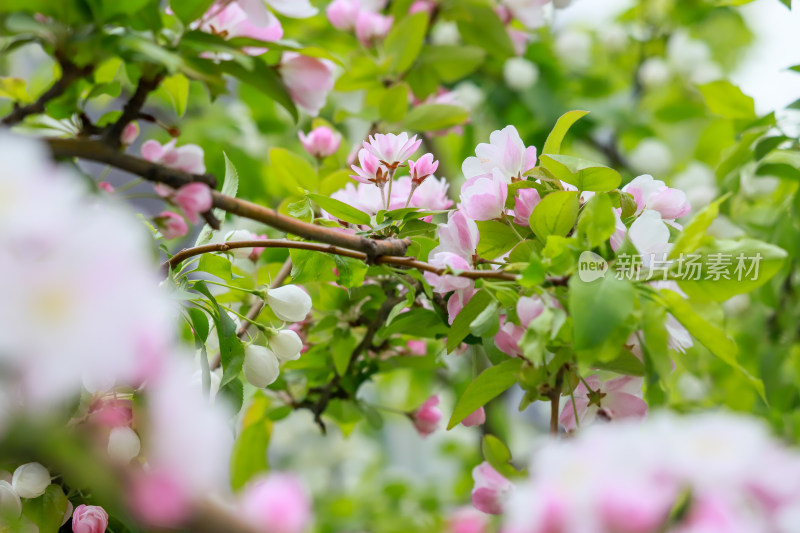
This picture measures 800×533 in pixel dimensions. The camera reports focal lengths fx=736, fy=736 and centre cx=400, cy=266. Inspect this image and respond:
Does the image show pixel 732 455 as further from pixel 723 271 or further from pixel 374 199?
pixel 374 199

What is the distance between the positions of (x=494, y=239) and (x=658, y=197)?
0.09 meters

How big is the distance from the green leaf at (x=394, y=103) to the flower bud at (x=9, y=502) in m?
0.37

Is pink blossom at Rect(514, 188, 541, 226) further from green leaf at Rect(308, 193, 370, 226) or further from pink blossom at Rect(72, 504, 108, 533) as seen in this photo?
pink blossom at Rect(72, 504, 108, 533)

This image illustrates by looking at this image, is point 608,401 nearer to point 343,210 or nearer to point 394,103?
point 343,210

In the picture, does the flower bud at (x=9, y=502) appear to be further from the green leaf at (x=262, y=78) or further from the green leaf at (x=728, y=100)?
the green leaf at (x=728, y=100)

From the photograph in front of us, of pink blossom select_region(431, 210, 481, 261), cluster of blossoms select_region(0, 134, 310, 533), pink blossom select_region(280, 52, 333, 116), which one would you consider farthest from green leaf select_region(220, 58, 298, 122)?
cluster of blossoms select_region(0, 134, 310, 533)

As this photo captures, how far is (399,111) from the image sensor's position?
59cm

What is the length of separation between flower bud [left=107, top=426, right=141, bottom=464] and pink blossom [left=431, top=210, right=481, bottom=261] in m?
0.19

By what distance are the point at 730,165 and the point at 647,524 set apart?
1.85 feet

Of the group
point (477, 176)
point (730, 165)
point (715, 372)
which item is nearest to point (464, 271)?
point (477, 176)

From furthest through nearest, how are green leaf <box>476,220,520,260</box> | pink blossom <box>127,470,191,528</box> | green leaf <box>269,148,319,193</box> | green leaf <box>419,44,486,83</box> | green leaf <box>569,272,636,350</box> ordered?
green leaf <box>419,44,486,83</box> → green leaf <box>269,148,319,193</box> → green leaf <box>476,220,520,260</box> → green leaf <box>569,272,636,350</box> → pink blossom <box>127,470,191,528</box>

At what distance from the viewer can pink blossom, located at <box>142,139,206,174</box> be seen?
0.42m

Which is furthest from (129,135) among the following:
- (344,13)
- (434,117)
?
(344,13)

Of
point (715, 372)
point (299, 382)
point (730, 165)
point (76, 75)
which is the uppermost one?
point (76, 75)
